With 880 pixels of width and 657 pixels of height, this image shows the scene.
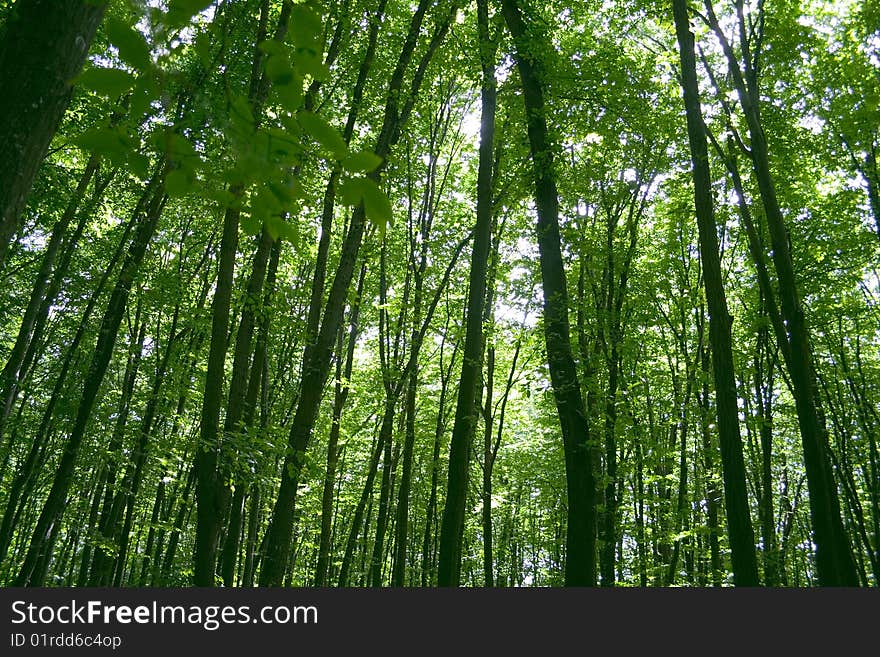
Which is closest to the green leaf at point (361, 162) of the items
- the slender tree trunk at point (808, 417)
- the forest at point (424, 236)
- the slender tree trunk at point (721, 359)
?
the forest at point (424, 236)

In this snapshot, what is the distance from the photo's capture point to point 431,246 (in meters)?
11.8

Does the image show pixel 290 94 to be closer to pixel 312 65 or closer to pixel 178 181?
pixel 312 65

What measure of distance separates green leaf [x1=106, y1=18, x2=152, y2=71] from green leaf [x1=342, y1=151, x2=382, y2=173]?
0.41m

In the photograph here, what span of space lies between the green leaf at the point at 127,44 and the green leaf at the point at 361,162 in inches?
16.2

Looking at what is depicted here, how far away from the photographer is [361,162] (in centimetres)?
115

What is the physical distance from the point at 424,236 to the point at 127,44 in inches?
427

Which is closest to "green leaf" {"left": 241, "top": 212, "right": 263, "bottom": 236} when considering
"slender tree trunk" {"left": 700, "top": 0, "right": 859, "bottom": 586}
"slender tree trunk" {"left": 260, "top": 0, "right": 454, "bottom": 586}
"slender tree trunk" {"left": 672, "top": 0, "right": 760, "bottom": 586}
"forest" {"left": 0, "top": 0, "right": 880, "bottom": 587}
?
"forest" {"left": 0, "top": 0, "right": 880, "bottom": 587}

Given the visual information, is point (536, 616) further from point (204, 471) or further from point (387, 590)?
point (204, 471)

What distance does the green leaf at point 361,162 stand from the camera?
1.13 meters

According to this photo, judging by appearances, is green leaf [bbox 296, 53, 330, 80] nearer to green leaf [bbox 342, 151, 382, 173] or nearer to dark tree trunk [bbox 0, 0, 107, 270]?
green leaf [bbox 342, 151, 382, 173]

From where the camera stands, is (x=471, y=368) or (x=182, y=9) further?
(x=471, y=368)

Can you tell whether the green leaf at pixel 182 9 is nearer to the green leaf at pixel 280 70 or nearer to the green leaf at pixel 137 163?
the green leaf at pixel 280 70

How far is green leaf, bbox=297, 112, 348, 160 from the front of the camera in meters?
1.15

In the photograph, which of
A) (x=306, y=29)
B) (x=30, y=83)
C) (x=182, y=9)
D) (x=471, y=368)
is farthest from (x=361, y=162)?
(x=471, y=368)
